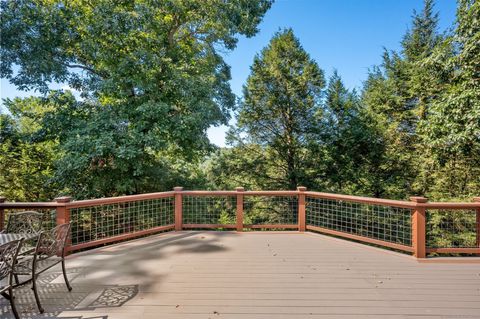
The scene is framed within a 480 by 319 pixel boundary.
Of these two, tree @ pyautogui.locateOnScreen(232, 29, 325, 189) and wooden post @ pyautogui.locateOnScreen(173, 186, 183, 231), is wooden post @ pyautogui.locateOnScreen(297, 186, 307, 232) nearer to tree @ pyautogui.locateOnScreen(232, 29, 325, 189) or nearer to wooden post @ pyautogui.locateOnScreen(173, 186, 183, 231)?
wooden post @ pyautogui.locateOnScreen(173, 186, 183, 231)

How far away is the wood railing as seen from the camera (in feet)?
13.1

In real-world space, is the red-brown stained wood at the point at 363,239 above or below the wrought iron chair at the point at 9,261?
below

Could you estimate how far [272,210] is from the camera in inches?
356

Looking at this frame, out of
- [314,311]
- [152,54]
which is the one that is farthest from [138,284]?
[152,54]

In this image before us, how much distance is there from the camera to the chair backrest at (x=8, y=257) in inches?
86.9

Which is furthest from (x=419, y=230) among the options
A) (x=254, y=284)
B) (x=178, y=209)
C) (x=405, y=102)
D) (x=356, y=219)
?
(x=405, y=102)

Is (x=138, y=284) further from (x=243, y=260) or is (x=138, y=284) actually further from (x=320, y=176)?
(x=320, y=176)

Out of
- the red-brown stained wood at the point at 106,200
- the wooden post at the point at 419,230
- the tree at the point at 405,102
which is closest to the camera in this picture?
the wooden post at the point at 419,230

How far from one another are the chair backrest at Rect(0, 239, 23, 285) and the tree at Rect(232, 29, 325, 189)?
907 centimetres

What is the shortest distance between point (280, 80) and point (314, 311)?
9.35m

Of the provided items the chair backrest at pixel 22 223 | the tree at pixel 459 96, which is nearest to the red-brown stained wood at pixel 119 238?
the chair backrest at pixel 22 223

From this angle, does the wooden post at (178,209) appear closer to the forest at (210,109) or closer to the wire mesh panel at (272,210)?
the forest at (210,109)

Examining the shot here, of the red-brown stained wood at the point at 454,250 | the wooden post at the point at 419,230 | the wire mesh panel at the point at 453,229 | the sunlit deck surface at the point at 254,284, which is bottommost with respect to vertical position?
the wire mesh panel at the point at 453,229

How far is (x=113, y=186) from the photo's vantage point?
7.57 meters
